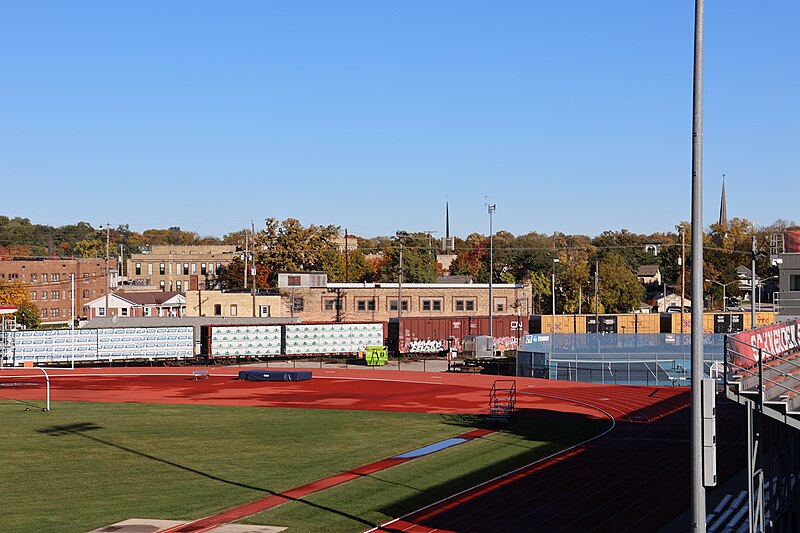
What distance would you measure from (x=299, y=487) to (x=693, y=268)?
19079 millimetres

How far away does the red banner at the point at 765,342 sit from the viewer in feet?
66.6

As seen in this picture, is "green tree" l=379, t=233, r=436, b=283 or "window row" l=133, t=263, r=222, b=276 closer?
"green tree" l=379, t=233, r=436, b=283

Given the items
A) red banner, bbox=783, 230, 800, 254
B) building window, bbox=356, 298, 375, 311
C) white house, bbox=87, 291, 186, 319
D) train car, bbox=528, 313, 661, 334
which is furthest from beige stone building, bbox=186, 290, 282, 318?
red banner, bbox=783, 230, 800, 254

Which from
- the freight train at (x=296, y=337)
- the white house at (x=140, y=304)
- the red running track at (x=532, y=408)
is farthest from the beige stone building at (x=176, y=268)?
the red running track at (x=532, y=408)

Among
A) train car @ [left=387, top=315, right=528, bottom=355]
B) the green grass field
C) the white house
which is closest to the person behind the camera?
the green grass field

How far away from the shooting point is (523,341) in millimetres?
78062

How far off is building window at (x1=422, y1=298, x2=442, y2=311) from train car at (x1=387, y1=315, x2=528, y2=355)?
12.6 m

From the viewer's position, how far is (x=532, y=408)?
2036 inches

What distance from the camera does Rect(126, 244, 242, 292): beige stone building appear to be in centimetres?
16000

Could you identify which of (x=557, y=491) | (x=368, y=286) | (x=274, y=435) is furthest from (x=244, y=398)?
(x=368, y=286)

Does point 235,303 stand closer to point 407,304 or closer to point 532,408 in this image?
point 407,304

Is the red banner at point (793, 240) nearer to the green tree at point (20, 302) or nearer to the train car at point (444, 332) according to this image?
the train car at point (444, 332)

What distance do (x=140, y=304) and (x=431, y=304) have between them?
127ft

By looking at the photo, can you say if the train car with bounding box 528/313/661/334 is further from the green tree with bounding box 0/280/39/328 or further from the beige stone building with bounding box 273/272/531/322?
the green tree with bounding box 0/280/39/328
